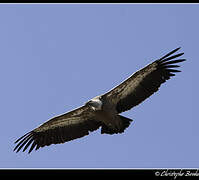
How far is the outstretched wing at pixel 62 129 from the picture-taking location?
59.8 feet

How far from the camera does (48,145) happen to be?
1866cm

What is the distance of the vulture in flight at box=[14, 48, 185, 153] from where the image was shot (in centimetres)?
1723

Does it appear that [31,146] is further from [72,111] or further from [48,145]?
[72,111]

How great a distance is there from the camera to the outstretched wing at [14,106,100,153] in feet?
59.8

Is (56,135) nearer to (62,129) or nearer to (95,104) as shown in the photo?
(62,129)

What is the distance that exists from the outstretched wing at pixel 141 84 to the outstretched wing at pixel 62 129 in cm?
106

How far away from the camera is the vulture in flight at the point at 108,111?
17234 millimetres

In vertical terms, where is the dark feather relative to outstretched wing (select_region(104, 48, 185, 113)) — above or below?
below

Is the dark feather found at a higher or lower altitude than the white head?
lower

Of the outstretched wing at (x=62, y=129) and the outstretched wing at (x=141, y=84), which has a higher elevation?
the outstretched wing at (x=141, y=84)

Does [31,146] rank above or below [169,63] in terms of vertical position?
below
